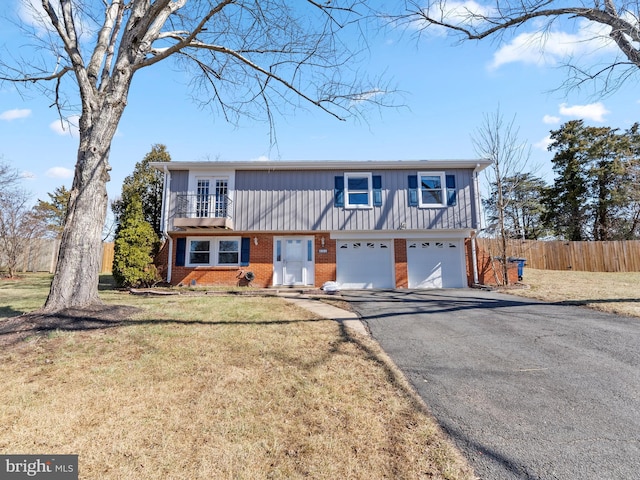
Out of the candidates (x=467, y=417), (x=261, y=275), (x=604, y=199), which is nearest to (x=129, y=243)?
(x=261, y=275)

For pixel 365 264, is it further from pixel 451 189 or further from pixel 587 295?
pixel 587 295

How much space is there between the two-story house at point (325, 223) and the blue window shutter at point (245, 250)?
0.14 ft

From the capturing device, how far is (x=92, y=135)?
5789 millimetres

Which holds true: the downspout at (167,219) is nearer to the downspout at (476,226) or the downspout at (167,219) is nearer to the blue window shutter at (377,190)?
the blue window shutter at (377,190)

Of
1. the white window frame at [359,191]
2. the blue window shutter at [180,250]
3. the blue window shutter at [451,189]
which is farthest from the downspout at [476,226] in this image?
the blue window shutter at [180,250]

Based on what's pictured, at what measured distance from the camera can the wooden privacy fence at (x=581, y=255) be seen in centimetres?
1755

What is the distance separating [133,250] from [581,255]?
902 inches

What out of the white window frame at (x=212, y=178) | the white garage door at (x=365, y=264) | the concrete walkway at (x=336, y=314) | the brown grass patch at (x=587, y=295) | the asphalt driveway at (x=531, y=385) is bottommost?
the asphalt driveway at (x=531, y=385)

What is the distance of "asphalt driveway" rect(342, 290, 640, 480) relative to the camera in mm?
2168

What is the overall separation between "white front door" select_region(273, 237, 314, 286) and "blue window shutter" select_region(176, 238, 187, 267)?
3.75 meters

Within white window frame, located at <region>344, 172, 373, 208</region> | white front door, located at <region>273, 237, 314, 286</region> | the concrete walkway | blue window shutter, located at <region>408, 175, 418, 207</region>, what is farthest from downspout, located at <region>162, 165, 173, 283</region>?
blue window shutter, located at <region>408, 175, 418, 207</region>

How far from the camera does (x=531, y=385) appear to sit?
10.9 feet

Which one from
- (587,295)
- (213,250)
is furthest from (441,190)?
(213,250)

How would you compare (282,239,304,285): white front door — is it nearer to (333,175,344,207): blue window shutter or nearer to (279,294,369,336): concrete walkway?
(333,175,344,207): blue window shutter
